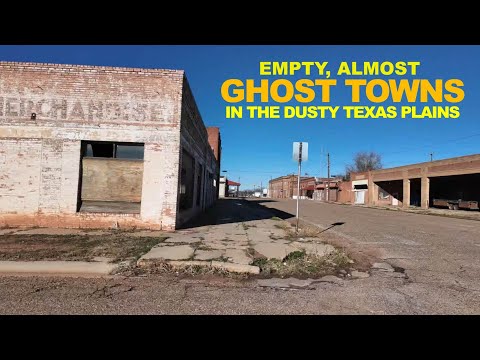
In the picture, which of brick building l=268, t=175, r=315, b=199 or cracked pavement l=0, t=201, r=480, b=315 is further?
brick building l=268, t=175, r=315, b=199

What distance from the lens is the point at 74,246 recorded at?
24.7 feet

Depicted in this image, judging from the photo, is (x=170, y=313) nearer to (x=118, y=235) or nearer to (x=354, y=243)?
(x=118, y=235)

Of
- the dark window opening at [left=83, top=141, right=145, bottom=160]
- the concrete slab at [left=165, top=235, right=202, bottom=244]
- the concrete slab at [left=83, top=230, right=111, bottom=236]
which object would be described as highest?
the dark window opening at [left=83, top=141, right=145, bottom=160]

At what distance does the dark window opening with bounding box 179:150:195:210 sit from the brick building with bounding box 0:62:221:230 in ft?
5.74

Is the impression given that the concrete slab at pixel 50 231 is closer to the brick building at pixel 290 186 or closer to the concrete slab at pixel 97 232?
the concrete slab at pixel 97 232

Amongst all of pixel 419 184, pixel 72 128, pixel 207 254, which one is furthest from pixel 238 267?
pixel 419 184

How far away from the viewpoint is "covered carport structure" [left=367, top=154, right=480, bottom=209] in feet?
109

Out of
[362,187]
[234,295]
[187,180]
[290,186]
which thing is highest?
[290,186]

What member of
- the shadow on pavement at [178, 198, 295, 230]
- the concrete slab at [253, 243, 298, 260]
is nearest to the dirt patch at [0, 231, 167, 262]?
the concrete slab at [253, 243, 298, 260]

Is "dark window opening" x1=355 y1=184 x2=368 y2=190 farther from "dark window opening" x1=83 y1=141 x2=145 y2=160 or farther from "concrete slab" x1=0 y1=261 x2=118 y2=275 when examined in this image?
"concrete slab" x1=0 y1=261 x2=118 y2=275

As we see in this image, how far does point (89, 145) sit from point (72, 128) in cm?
70

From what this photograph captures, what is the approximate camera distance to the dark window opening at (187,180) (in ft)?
40.9

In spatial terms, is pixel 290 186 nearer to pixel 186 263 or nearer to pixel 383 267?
pixel 383 267
